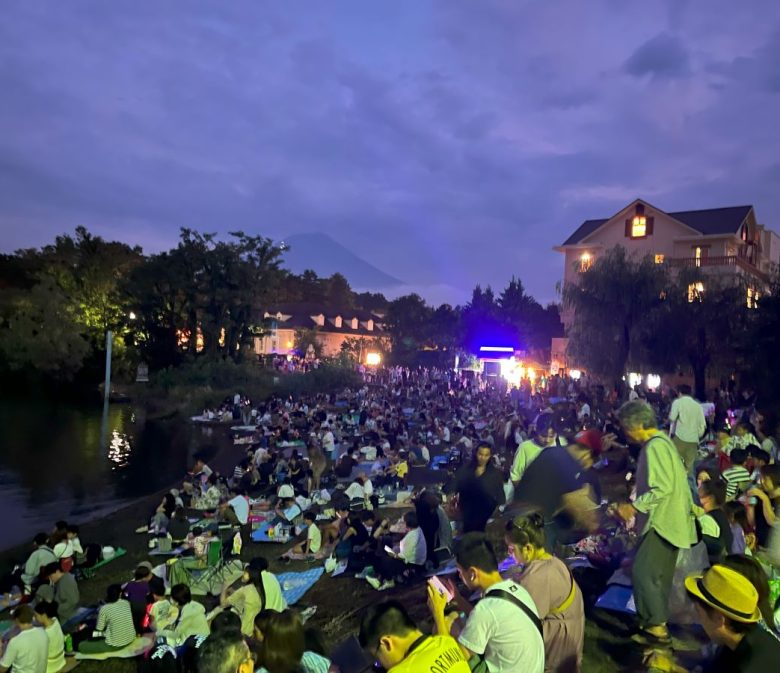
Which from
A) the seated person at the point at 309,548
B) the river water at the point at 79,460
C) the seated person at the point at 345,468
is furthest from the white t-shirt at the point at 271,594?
the river water at the point at 79,460

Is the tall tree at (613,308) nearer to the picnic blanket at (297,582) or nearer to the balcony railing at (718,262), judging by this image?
the balcony railing at (718,262)

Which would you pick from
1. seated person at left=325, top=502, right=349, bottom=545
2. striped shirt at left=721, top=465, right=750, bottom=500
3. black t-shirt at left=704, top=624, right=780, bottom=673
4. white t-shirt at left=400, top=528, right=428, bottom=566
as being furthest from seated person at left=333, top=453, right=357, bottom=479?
black t-shirt at left=704, top=624, right=780, bottom=673

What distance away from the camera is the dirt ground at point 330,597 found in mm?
5219

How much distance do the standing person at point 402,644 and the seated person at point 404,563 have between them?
5.44m

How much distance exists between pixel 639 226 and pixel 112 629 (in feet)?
117

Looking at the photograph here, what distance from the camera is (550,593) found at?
377 centimetres

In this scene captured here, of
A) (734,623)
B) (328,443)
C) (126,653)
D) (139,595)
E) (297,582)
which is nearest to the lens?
(734,623)

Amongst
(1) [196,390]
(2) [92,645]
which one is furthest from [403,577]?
(1) [196,390]

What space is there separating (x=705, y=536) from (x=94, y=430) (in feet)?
98.9

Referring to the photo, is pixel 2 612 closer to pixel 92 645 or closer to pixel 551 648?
pixel 92 645

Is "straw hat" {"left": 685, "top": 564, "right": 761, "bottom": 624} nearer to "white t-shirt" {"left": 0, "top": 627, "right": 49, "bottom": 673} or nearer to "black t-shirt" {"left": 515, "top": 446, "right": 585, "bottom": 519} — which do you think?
"black t-shirt" {"left": 515, "top": 446, "right": 585, "bottom": 519}

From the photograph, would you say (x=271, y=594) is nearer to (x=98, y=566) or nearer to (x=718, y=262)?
(x=98, y=566)

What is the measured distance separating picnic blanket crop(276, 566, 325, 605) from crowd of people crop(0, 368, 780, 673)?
56 cm

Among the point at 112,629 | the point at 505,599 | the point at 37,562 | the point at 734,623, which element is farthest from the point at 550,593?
the point at 37,562
